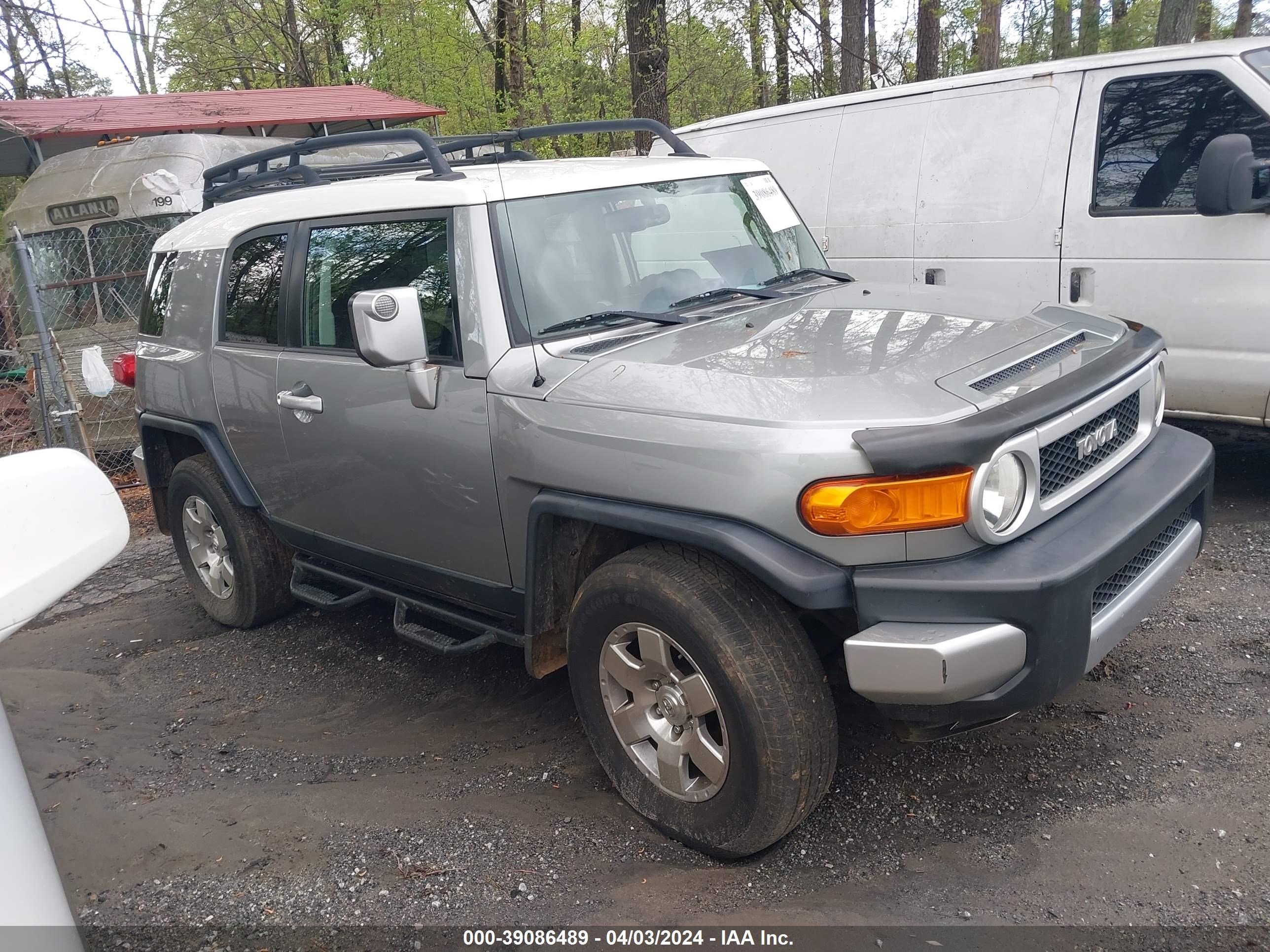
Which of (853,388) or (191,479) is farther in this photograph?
(191,479)

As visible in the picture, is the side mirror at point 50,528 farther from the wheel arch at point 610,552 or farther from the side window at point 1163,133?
the side window at point 1163,133

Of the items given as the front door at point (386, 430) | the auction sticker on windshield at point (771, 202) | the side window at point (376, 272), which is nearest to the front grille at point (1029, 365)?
the auction sticker on windshield at point (771, 202)

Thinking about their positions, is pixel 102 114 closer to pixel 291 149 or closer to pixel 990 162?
pixel 291 149

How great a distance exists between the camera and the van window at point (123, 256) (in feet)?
31.6

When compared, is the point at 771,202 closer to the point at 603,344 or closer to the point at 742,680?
the point at 603,344

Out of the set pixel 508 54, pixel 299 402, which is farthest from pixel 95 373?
pixel 508 54

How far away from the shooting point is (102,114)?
10.6 metres

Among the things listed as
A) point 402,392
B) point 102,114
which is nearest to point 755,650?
point 402,392

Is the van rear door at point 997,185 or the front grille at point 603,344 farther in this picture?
the van rear door at point 997,185

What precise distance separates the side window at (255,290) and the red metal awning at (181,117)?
7.01 metres

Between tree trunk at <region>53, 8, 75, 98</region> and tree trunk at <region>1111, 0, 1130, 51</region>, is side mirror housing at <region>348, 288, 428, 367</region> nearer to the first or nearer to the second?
tree trunk at <region>53, 8, 75, 98</region>

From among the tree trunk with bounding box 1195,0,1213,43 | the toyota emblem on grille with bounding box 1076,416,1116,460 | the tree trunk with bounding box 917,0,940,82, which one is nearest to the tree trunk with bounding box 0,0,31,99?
the tree trunk with bounding box 917,0,940,82

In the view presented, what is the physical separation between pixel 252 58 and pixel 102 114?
12.3 metres

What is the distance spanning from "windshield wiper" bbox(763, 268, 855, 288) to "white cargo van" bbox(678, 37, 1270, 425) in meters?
1.70
